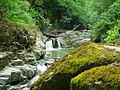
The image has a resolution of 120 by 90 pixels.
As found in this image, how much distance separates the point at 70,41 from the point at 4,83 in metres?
16.6

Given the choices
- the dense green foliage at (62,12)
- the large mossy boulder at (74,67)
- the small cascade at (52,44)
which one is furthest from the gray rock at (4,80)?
the dense green foliage at (62,12)

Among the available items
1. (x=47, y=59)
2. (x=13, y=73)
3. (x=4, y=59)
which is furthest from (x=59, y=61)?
(x=47, y=59)

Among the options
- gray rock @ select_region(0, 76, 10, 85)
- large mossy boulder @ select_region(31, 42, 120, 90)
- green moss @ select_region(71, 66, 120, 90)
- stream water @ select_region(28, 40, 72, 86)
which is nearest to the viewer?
green moss @ select_region(71, 66, 120, 90)

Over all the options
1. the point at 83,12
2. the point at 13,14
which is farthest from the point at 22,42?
the point at 83,12

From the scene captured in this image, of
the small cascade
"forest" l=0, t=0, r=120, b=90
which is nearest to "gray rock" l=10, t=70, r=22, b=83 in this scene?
"forest" l=0, t=0, r=120, b=90

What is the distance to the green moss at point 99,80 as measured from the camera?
164 centimetres

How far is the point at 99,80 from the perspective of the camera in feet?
5.86

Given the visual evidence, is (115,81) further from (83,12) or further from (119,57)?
(83,12)

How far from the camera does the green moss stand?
164 cm

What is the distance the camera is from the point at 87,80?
6.23 feet

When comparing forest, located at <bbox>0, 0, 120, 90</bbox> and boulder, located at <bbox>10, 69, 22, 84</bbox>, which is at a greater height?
forest, located at <bbox>0, 0, 120, 90</bbox>

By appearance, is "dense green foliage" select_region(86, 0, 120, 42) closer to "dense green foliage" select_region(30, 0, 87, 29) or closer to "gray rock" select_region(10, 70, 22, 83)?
"gray rock" select_region(10, 70, 22, 83)

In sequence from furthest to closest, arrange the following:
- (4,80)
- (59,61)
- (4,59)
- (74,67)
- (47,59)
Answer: (47,59) → (4,59) → (4,80) → (59,61) → (74,67)

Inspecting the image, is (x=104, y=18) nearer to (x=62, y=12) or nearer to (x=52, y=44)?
(x=52, y=44)
